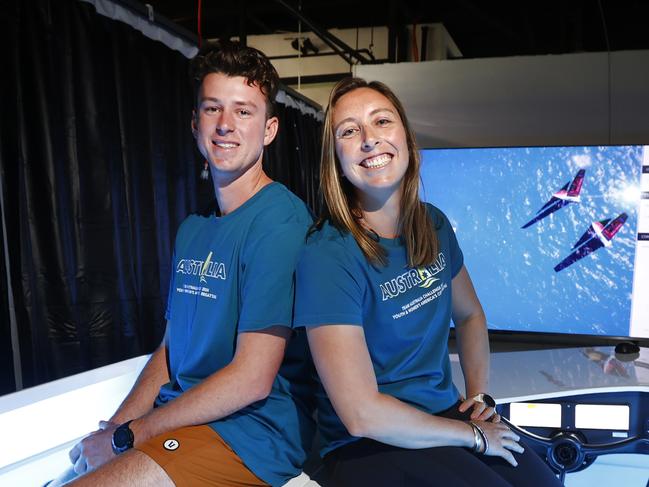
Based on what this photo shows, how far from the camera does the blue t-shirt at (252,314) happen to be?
1112 mm

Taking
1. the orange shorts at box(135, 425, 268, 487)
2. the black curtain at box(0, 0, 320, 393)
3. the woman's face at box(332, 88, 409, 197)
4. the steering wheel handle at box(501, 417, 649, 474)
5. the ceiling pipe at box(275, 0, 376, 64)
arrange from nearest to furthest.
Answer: the orange shorts at box(135, 425, 268, 487) → the woman's face at box(332, 88, 409, 197) → the steering wheel handle at box(501, 417, 649, 474) → the black curtain at box(0, 0, 320, 393) → the ceiling pipe at box(275, 0, 376, 64)

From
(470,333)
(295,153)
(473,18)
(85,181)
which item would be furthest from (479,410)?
(473,18)

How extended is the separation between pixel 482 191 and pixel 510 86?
45.0 inches

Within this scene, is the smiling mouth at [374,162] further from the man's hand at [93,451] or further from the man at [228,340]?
the man's hand at [93,451]

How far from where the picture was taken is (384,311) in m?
1.16

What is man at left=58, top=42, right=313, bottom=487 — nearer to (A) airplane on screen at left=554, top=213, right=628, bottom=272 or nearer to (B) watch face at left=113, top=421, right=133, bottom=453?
(B) watch face at left=113, top=421, right=133, bottom=453

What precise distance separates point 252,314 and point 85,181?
1528 millimetres

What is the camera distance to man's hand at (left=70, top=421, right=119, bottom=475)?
1136mm

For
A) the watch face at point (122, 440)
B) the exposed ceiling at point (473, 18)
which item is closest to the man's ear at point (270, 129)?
the watch face at point (122, 440)

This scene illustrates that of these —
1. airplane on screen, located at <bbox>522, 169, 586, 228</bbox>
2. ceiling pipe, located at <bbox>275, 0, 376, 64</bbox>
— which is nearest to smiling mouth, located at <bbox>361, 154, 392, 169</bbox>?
airplane on screen, located at <bbox>522, 169, 586, 228</bbox>

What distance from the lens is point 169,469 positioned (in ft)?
3.34

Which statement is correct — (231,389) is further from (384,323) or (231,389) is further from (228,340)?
(384,323)

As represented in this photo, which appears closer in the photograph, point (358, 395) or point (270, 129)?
point (358, 395)

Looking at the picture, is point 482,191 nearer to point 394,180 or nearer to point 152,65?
point 394,180
